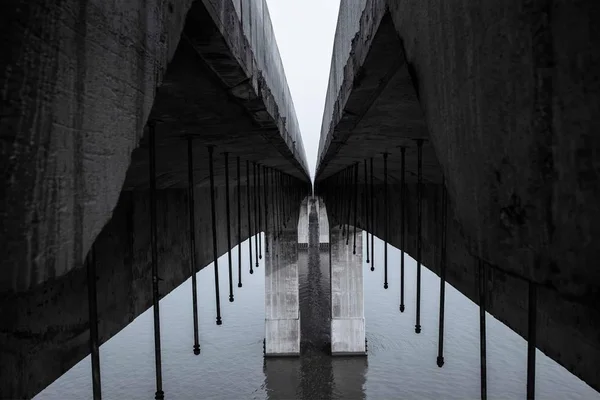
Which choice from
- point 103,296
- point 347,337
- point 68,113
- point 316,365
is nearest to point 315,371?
point 316,365

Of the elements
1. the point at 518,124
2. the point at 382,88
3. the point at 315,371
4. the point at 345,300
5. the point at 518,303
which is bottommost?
the point at 315,371

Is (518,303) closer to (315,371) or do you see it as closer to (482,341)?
(482,341)

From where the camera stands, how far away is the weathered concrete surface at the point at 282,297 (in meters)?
23.0

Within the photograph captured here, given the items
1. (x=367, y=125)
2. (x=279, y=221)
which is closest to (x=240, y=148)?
(x=367, y=125)

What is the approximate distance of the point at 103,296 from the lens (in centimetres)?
478

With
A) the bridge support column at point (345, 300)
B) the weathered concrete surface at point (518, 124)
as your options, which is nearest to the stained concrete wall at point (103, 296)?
the weathered concrete surface at point (518, 124)

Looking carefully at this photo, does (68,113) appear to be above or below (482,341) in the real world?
above

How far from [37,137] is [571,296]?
1716mm

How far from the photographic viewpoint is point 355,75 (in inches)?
150

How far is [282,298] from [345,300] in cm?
349

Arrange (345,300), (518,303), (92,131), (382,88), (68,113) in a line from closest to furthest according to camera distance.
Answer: (68,113), (92,131), (382,88), (518,303), (345,300)

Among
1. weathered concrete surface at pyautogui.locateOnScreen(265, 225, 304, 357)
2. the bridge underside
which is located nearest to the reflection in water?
weathered concrete surface at pyautogui.locateOnScreen(265, 225, 304, 357)

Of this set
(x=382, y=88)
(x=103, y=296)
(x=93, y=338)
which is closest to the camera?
(x=93, y=338)

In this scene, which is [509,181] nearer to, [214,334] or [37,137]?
[37,137]
